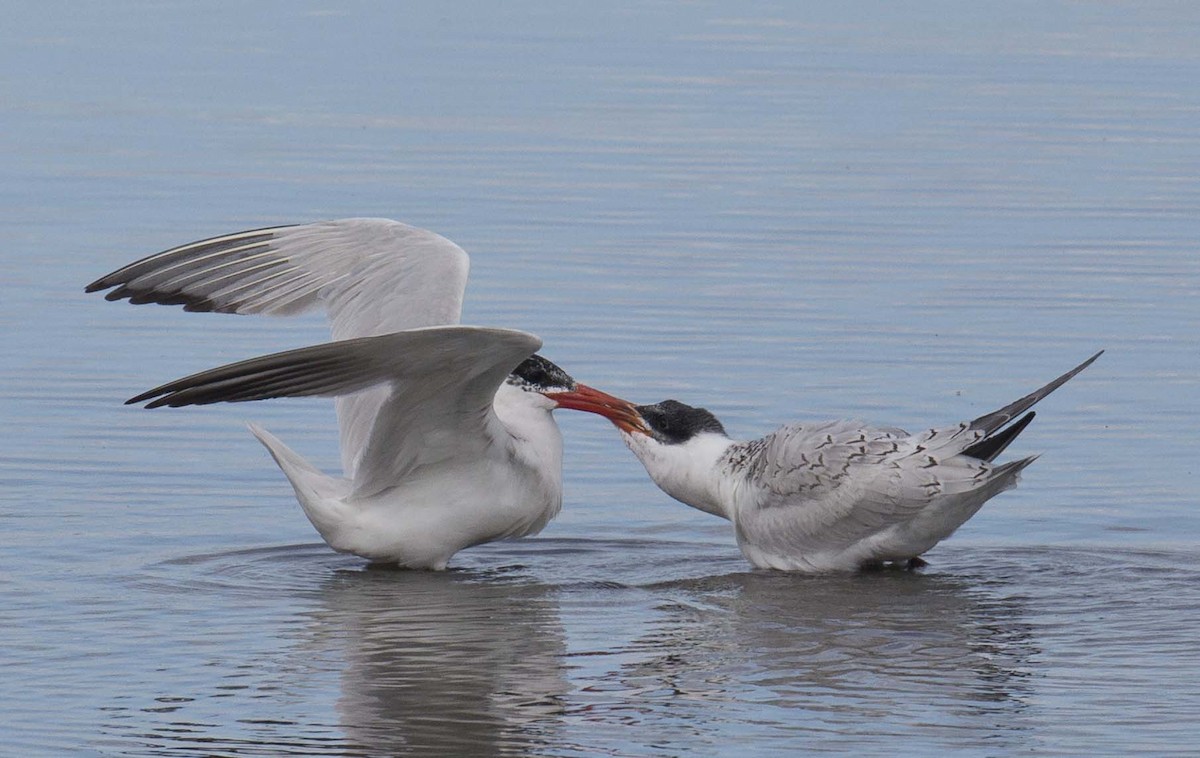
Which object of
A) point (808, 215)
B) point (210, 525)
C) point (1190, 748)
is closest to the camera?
point (1190, 748)

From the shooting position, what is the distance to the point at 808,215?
18141mm

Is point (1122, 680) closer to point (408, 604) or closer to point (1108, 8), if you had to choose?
point (408, 604)

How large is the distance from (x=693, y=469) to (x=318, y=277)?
1870 mm

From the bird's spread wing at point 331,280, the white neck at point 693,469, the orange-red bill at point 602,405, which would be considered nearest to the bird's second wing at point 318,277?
the bird's spread wing at point 331,280

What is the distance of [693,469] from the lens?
35.0 feet

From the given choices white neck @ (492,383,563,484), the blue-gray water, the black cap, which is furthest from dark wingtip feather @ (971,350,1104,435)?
white neck @ (492,383,563,484)

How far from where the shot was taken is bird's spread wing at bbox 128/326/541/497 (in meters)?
8.62

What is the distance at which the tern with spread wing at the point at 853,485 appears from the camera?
991 cm

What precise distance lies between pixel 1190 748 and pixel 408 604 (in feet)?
11.0

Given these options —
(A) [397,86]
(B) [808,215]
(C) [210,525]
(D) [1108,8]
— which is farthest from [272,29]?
(C) [210,525]

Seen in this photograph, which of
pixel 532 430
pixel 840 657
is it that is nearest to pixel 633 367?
pixel 532 430

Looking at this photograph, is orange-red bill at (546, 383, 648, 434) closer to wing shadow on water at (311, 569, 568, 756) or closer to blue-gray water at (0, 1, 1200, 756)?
blue-gray water at (0, 1, 1200, 756)

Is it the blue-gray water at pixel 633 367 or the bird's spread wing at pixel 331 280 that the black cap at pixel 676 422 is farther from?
the bird's spread wing at pixel 331 280

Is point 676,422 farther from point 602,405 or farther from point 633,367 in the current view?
point 633,367
